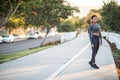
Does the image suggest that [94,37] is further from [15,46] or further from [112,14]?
[15,46]

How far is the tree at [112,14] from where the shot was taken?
31.1m

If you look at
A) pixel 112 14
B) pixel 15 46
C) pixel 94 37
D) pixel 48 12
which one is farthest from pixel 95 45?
pixel 15 46

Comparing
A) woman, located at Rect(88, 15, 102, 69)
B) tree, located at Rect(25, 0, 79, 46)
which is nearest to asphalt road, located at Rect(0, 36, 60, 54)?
tree, located at Rect(25, 0, 79, 46)

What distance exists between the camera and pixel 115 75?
33.7 ft

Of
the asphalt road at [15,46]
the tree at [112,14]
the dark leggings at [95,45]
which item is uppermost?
the tree at [112,14]

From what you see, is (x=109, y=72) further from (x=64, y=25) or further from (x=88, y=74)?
(x=64, y=25)

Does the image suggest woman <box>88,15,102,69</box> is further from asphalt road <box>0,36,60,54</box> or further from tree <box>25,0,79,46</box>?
tree <box>25,0,79,46</box>

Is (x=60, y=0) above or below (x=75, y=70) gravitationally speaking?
above

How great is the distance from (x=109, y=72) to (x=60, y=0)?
1004 inches

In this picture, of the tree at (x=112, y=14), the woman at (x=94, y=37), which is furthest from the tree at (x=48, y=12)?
the woman at (x=94, y=37)

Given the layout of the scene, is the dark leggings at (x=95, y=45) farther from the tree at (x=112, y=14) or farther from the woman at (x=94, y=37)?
the tree at (x=112, y=14)

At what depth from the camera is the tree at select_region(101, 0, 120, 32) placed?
31.1 m

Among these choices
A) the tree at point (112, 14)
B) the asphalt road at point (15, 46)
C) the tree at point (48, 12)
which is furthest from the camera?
the tree at point (48, 12)

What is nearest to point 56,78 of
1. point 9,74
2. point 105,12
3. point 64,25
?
point 9,74
